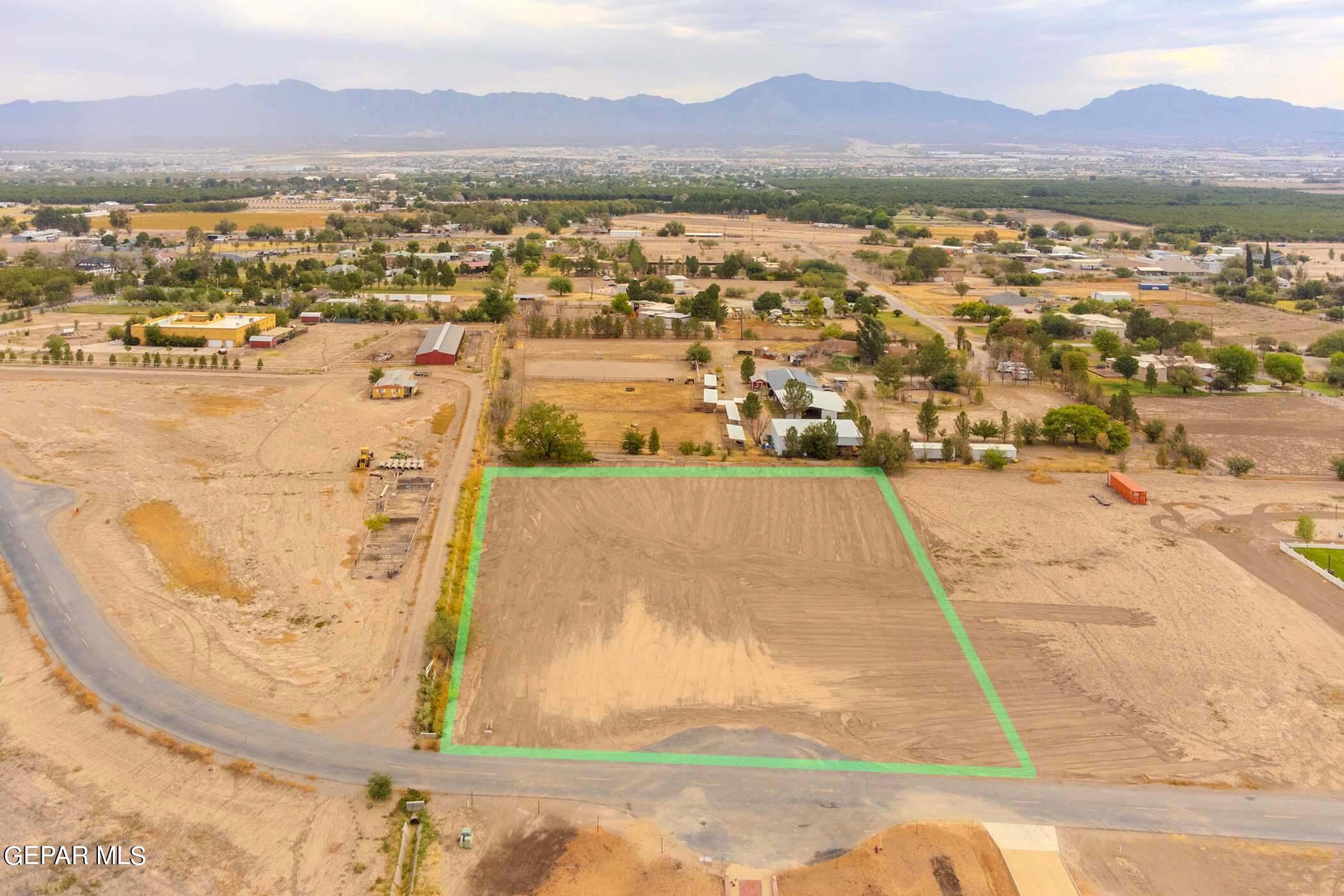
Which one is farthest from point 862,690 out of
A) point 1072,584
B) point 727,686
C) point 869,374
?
point 869,374

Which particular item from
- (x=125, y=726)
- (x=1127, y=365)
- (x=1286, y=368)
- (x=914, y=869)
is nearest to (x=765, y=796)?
(x=914, y=869)

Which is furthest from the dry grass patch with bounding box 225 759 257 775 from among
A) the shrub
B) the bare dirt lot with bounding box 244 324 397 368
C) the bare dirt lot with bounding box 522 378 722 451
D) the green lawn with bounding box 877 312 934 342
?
the green lawn with bounding box 877 312 934 342

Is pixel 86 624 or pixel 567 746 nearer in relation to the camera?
pixel 567 746

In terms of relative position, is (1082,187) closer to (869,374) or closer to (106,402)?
(869,374)

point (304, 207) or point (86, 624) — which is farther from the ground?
point (304, 207)

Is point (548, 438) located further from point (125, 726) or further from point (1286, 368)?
point (1286, 368)

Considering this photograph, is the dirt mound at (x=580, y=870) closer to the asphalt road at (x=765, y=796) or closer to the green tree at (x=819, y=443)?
the asphalt road at (x=765, y=796)

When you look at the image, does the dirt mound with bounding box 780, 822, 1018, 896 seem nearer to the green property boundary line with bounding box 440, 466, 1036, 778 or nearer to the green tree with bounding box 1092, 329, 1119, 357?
the green property boundary line with bounding box 440, 466, 1036, 778
